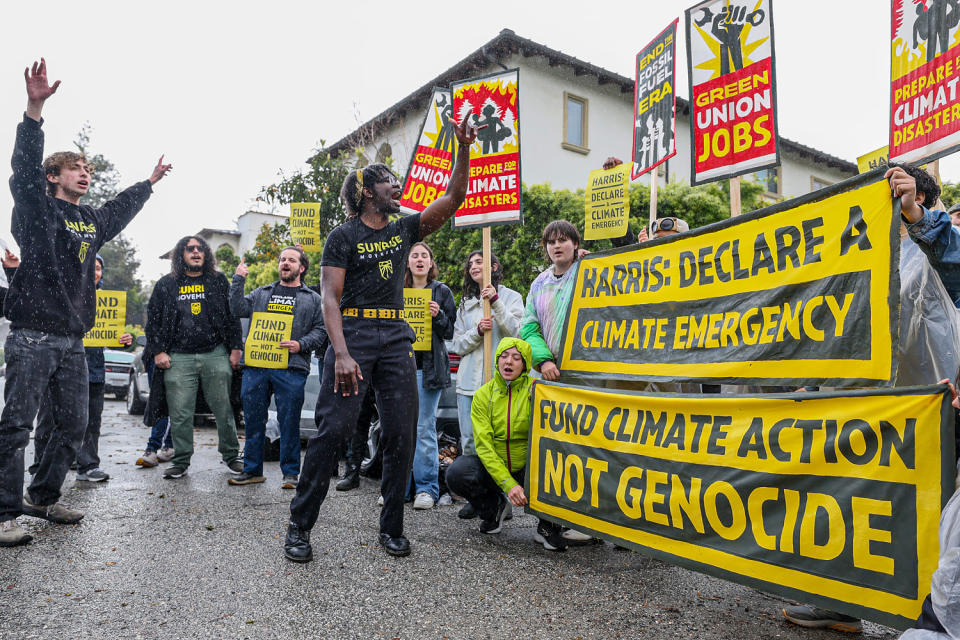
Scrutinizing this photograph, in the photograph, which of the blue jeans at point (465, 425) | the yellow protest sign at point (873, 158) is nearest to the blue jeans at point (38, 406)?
the blue jeans at point (465, 425)

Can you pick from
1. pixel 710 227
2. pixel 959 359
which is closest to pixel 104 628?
pixel 710 227

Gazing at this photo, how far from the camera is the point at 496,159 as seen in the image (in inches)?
214

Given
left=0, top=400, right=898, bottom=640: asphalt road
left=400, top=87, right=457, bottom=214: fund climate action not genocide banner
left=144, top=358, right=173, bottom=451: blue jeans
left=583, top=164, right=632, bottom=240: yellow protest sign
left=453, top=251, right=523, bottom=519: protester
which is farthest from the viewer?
left=144, top=358, right=173, bottom=451: blue jeans

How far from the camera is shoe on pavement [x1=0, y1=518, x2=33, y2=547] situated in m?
3.66

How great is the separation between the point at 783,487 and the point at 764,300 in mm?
829

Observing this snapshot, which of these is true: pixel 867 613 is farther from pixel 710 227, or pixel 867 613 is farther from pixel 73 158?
pixel 73 158

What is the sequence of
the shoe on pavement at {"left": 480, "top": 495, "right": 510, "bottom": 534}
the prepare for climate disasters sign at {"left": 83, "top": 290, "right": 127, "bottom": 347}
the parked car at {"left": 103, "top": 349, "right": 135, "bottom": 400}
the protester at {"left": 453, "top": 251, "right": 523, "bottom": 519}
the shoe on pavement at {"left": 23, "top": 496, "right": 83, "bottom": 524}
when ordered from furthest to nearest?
the parked car at {"left": 103, "top": 349, "right": 135, "bottom": 400}, the prepare for climate disasters sign at {"left": 83, "top": 290, "right": 127, "bottom": 347}, the protester at {"left": 453, "top": 251, "right": 523, "bottom": 519}, the shoe on pavement at {"left": 480, "top": 495, "right": 510, "bottom": 534}, the shoe on pavement at {"left": 23, "top": 496, "right": 83, "bottom": 524}

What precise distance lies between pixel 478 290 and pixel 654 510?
9.41ft

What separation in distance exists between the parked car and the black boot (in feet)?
28.5

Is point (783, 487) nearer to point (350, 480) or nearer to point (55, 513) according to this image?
point (350, 480)

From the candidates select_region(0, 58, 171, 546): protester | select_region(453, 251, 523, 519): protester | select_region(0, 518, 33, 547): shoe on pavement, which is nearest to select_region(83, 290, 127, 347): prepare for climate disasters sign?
select_region(0, 58, 171, 546): protester

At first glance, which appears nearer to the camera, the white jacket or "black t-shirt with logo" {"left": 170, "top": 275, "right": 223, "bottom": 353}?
the white jacket

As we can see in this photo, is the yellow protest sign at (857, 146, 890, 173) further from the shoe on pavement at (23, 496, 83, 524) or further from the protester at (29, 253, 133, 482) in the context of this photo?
the shoe on pavement at (23, 496, 83, 524)

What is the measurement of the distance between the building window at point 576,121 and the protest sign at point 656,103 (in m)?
10.8
